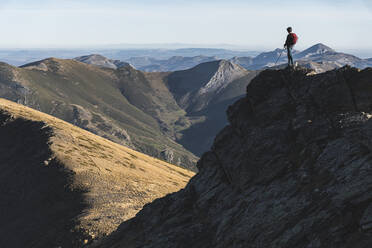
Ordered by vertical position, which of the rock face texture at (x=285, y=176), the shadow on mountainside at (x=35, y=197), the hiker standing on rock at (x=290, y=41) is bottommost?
the shadow on mountainside at (x=35, y=197)

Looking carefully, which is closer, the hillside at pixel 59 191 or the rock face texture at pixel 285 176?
the rock face texture at pixel 285 176

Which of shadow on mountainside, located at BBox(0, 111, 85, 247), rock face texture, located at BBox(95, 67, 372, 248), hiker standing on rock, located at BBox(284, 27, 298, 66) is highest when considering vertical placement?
hiker standing on rock, located at BBox(284, 27, 298, 66)

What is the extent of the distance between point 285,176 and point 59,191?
61745 mm

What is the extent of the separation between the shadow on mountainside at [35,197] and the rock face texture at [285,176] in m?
23.3

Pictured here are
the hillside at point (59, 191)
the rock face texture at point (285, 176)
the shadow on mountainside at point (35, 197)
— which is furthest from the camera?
the shadow on mountainside at point (35, 197)

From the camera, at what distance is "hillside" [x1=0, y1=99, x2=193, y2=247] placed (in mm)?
60169

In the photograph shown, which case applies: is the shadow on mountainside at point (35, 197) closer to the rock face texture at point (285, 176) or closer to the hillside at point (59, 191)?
the hillside at point (59, 191)

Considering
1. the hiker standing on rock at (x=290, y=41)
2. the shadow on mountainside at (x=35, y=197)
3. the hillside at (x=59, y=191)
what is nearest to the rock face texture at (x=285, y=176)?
the hiker standing on rock at (x=290, y=41)

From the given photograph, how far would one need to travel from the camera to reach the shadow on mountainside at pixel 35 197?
62.8 meters

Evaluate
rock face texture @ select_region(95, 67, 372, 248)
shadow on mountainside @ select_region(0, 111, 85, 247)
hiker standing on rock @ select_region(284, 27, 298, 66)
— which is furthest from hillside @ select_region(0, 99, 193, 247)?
hiker standing on rock @ select_region(284, 27, 298, 66)

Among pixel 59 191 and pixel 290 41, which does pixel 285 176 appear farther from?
pixel 59 191

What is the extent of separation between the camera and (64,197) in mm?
74188

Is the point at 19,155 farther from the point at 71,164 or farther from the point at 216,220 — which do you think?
the point at 216,220

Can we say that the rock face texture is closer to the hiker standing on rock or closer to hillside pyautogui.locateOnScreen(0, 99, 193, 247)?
the hiker standing on rock
